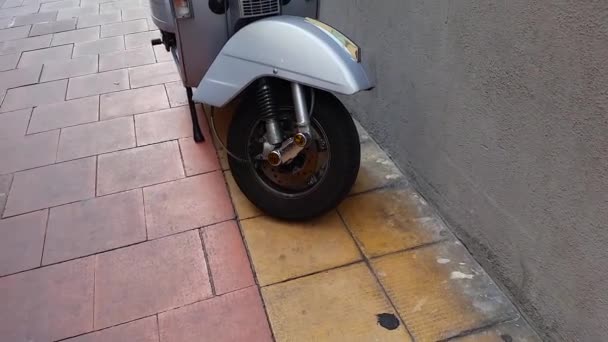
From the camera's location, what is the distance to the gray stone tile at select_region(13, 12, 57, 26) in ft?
14.1

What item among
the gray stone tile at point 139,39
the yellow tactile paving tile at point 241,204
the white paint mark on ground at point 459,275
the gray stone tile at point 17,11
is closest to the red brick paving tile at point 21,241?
the yellow tactile paving tile at point 241,204

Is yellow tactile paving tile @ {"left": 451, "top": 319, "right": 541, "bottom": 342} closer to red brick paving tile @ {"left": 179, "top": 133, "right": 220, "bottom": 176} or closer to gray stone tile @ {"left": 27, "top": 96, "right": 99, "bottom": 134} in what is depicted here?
red brick paving tile @ {"left": 179, "top": 133, "right": 220, "bottom": 176}

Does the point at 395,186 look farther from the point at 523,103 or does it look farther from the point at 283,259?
the point at 523,103

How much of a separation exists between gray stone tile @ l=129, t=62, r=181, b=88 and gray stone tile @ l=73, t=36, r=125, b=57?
51 cm

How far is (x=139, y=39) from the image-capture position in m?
3.82

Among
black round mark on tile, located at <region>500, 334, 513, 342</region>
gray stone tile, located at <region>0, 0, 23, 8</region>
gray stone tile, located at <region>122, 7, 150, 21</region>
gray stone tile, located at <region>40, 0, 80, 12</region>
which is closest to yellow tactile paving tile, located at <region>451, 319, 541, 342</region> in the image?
black round mark on tile, located at <region>500, 334, 513, 342</region>

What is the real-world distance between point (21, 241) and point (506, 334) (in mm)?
1815

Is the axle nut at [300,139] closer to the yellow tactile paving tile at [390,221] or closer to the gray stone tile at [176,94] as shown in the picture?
the yellow tactile paving tile at [390,221]

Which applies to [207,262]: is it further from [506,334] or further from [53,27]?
[53,27]

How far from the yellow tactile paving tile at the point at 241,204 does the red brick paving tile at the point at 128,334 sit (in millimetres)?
579

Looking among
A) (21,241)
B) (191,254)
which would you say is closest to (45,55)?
(21,241)

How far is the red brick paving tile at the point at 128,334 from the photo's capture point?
1.51 meters

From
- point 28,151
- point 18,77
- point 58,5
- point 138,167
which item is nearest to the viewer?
point 138,167

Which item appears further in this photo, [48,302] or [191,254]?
[191,254]
